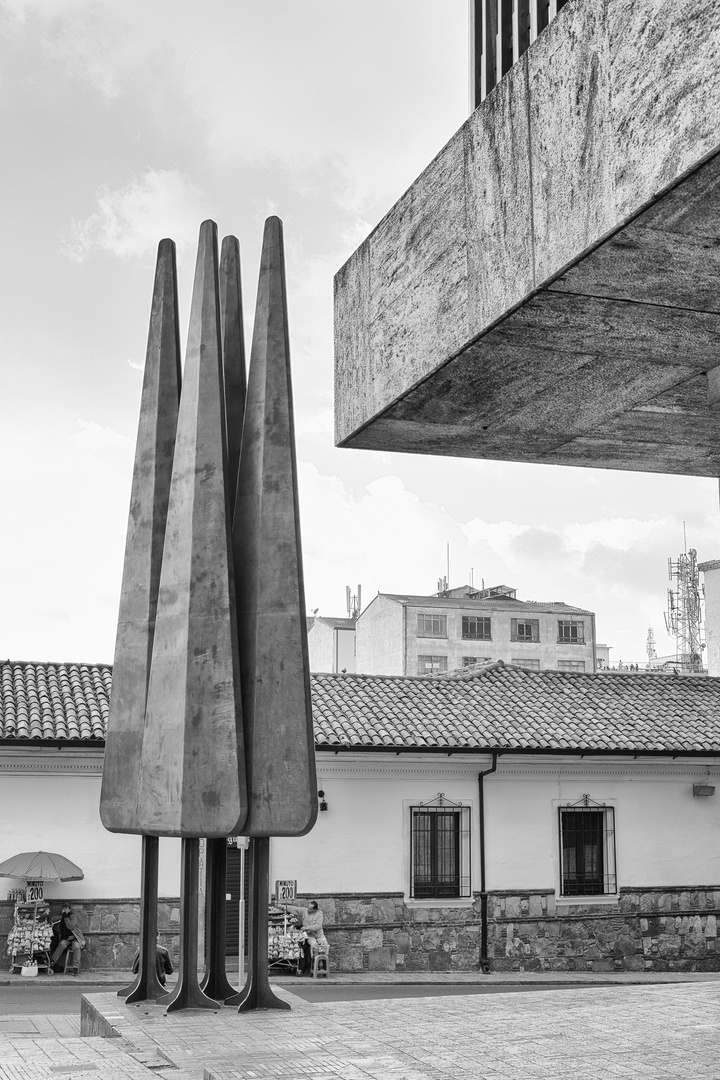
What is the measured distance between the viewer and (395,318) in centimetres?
353

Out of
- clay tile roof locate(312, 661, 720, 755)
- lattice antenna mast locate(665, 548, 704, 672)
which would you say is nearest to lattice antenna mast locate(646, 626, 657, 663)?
lattice antenna mast locate(665, 548, 704, 672)

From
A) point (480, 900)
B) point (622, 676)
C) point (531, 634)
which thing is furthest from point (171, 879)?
point (531, 634)

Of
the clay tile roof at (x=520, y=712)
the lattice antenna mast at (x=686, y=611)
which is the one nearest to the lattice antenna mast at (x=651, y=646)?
the lattice antenna mast at (x=686, y=611)

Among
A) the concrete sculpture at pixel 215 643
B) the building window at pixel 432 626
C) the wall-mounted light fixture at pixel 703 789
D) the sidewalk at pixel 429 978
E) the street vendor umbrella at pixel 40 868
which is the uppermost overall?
the building window at pixel 432 626

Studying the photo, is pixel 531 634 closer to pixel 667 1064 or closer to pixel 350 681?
pixel 350 681

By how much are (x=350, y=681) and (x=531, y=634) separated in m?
36.3

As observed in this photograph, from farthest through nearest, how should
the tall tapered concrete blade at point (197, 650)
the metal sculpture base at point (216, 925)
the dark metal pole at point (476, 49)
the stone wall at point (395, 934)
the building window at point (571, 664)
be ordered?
the building window at point (571, 664)
the stone wall at point (395, 934)
the metal sculpture base at point (216, 925)
the tall tapered concrete blade at point (197, 650)
the dark metal pole at point (476, 49)

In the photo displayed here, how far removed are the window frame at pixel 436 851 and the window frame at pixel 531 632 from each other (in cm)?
3758

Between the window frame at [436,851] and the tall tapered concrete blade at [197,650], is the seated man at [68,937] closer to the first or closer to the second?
the window frame at [436,851]

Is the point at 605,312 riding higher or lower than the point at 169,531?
lower

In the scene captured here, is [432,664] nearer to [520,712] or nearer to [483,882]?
[520,712]

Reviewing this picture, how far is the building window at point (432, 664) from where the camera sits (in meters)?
53.5

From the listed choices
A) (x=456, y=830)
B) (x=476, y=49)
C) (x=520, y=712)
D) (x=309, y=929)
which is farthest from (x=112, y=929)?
(x=476, y=49)

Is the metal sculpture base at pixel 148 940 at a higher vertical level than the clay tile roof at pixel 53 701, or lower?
lower
